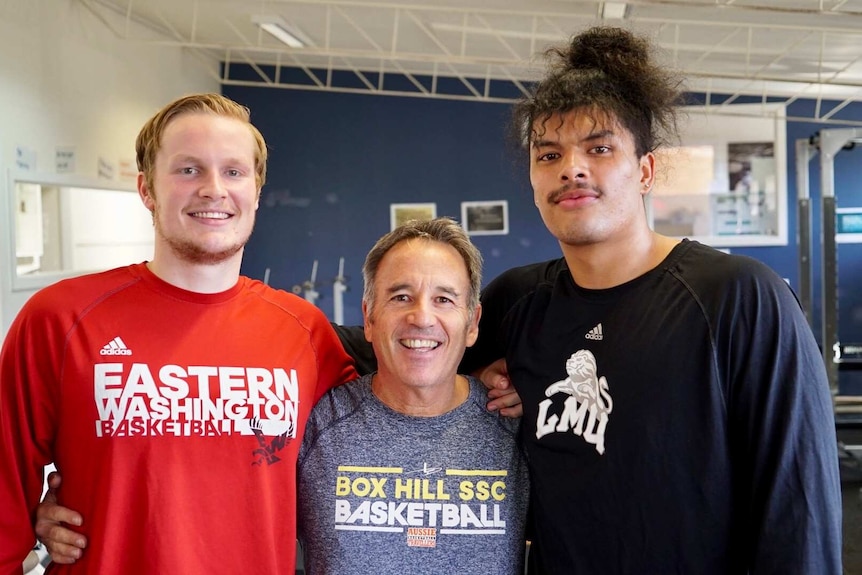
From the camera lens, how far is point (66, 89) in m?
4.79

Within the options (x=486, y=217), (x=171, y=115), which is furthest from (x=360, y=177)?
(x=171, y=115)

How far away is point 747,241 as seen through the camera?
7125 mm

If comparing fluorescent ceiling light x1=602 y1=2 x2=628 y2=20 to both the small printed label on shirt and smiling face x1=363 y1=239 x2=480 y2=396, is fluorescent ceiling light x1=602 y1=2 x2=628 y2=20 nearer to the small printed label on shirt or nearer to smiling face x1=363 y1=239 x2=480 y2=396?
smiling face x1=363 y1=239 x2=480 y2=396

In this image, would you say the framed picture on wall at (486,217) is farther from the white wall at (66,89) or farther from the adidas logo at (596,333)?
the adidas logo at (596,333)

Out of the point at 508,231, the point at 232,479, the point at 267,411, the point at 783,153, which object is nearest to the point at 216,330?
the point at 267,411

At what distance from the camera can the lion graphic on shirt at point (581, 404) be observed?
1452 millimetres

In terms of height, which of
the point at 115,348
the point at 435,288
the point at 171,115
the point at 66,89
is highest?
the point at 66,89

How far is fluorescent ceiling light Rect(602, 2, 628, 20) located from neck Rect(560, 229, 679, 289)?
3.12m

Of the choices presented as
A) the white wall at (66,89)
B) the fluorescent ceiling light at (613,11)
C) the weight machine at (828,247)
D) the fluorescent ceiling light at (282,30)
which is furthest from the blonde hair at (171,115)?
the weight machine at (828,247)

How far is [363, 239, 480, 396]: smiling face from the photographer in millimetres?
1603

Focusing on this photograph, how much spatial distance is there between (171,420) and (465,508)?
60 centimetres

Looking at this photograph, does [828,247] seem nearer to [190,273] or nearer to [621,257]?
[621,257]

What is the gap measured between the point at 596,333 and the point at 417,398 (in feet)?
1.32

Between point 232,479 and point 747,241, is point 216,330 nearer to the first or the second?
point 232,479
